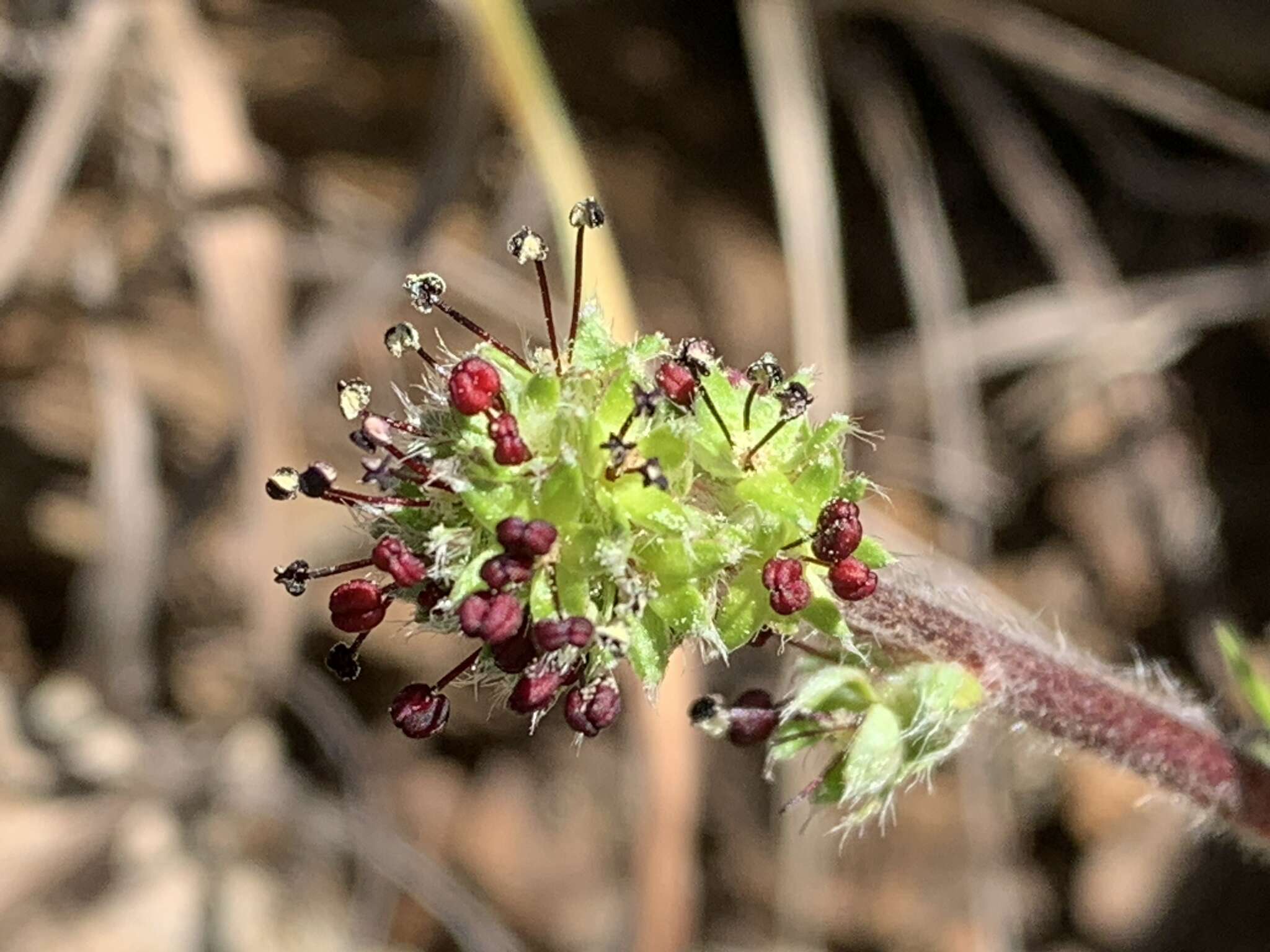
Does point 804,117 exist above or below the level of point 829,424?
above

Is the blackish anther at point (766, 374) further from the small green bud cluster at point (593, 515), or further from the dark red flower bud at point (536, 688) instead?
the dark red flower bud at point (536, 688)

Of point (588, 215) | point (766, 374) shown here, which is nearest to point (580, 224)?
point (588, 215)

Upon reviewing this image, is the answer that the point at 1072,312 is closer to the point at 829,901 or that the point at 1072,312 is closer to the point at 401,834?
the point at 829,901

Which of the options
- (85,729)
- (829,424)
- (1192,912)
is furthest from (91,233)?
(1192,912)

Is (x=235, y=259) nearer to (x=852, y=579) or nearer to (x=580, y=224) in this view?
(x=580, y=224)

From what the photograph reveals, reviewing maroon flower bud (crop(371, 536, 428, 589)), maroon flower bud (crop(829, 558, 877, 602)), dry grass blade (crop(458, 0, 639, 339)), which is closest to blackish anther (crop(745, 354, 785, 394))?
maroon flower bud (crop(829, 558, 877, 602))

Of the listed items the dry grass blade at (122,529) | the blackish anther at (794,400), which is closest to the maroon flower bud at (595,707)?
the blackish anther at (794,400)
